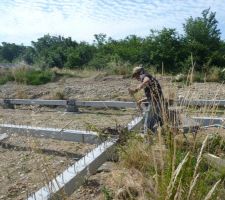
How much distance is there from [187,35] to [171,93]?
1787cm

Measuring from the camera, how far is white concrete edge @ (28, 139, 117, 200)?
3.26 m

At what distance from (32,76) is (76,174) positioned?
15.4 meters

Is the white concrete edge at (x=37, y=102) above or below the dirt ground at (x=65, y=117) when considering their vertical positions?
above

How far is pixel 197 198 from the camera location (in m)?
2.96

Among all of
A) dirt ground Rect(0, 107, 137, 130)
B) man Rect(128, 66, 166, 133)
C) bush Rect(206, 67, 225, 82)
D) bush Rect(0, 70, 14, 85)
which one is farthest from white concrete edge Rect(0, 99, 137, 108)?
bush Rect(0, 70, 14, 85)

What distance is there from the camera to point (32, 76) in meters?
18.8

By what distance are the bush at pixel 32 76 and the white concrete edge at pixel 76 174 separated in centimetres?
1376

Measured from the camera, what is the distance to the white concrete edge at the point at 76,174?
326cm

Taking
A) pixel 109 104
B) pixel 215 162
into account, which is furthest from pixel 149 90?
pixel 109 104

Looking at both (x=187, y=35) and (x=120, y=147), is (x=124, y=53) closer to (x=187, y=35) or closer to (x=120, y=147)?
(x=187, y=35)

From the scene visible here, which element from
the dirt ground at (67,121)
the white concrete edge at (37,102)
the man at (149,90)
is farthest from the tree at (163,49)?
the man at (149,90)

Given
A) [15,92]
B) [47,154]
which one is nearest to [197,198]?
[47,154]

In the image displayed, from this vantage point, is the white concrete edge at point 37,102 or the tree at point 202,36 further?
the tree at point 202,36

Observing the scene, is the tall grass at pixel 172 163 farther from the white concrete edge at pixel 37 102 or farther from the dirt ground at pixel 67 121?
the white concrete edge at pixel 37 102
